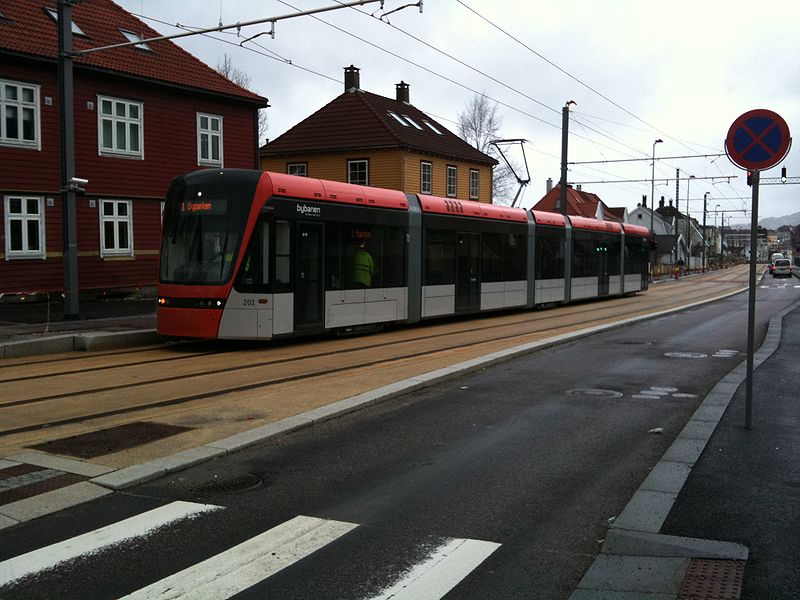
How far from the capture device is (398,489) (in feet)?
18.5

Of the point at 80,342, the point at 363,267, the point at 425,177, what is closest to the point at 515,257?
the point at 363,267

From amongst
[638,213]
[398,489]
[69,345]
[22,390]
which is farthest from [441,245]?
[638,213]

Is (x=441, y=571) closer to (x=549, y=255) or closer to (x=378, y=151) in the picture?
(x=549, y=255)

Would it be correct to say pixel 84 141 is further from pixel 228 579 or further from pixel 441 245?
pixel 228 579

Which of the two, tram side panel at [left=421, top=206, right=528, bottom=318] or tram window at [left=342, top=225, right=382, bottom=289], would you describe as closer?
tram window at [left=342, top=225, right=382, bottom=289]

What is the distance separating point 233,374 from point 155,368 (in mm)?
1411

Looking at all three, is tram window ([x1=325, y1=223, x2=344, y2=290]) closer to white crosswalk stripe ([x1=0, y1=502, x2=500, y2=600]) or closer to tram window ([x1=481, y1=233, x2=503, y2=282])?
tram window ([x1=481, y1=233, x2=503, y2=282])

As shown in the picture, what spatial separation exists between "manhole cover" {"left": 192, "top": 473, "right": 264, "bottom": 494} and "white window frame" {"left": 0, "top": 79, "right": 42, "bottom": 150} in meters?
19.6

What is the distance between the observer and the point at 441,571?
418 centimetres

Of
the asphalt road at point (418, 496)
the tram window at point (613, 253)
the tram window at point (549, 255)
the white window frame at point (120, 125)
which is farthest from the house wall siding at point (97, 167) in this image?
the asphalt road at point (418, 496)

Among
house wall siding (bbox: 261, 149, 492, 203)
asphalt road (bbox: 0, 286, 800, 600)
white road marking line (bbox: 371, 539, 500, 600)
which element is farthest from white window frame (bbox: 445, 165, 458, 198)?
white road marking line (bbox: 371, 539, 500, 600)

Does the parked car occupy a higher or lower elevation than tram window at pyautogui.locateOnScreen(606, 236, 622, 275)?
lower

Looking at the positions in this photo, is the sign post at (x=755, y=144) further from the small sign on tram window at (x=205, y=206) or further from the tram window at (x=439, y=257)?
the tram window at (x=439, y=257)

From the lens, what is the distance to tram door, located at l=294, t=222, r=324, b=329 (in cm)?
1477
